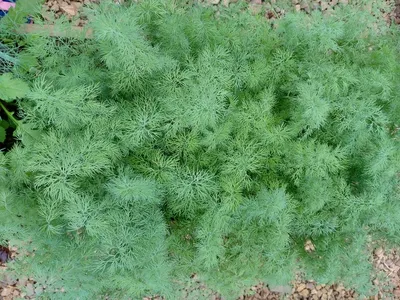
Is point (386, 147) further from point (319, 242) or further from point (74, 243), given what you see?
point (74, 243)

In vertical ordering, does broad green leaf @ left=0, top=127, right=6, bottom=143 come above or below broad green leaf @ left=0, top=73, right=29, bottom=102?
below

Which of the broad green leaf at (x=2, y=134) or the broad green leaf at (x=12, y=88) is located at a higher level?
the broad green leaf at (x=12, y=88)

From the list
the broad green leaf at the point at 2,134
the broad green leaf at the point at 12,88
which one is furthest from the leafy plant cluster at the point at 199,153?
the broad green leaf at the point at 2,134

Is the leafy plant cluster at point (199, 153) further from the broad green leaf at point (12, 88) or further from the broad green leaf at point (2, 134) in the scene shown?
the broad green leaf at point (2, 134)

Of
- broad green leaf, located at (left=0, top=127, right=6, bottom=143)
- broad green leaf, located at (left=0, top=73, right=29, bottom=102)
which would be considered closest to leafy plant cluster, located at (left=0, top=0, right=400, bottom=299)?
broad green leaf, located at (left=0, top=73, right=29, bottom=102)

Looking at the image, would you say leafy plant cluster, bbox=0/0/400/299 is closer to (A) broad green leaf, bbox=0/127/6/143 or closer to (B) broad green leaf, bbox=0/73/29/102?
(B) broad green leaf, bbox=0/73/29/102

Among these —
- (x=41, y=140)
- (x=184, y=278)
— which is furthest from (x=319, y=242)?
(x=41, y=140)
